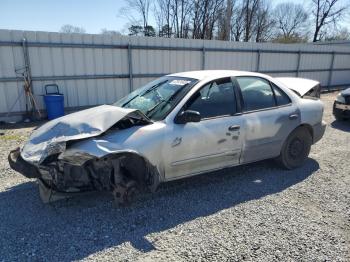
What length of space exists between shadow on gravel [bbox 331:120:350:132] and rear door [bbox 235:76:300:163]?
13.6ft

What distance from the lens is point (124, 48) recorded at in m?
9.52

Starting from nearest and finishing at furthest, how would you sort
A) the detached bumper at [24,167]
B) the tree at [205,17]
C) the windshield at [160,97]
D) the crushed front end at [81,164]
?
1. the crushed front end at [81,164]
2. the detached bumper at [24,167]
3. the windshield at [160,97]
4. the tree at [205,17]

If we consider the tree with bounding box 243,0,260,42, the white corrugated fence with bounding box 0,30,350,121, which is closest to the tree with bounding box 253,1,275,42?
the tree with bounding box 243,0,260,42

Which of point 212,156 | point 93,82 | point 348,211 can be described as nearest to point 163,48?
point 93,82

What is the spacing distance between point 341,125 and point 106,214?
757 centimetres

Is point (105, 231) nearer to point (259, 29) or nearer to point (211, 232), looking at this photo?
point (211, 232)

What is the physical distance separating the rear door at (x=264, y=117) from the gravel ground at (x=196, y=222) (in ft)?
1.57

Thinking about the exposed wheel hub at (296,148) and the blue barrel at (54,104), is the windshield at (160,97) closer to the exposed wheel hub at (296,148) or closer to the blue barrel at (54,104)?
the exposed wheel hub at (296,148)

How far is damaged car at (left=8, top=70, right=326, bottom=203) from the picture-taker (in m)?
3.08

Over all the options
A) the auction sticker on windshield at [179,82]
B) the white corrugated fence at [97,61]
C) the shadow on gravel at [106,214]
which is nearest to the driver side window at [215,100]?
the auction sticker on windshield at [179,82]

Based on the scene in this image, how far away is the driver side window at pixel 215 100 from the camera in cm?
372

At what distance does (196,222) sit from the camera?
3.16 meters

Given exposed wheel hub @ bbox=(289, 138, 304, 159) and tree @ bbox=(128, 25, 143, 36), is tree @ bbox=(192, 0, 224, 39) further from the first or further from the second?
exposed wheel hub @ bbox=(289, 138, 304, 159)

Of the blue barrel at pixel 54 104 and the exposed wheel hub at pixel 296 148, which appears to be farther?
the blue barrel at pixel 54 104
